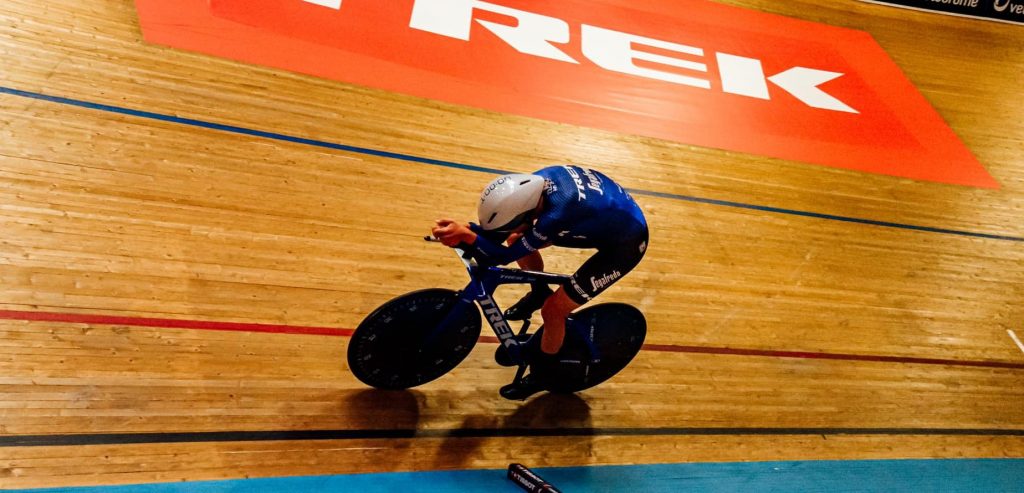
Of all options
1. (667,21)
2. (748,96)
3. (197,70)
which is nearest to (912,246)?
(748,96)

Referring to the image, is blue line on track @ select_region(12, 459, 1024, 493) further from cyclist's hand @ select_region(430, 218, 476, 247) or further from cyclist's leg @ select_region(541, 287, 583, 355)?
cyclist's hand @ select_region(430, 218, 476, 247)

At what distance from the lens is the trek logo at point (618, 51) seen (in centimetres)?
658

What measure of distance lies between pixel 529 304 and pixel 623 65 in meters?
3.68

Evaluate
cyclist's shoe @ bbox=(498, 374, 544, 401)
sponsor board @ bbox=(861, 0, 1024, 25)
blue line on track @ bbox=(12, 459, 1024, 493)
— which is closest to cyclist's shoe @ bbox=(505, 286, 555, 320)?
cyclist's shoe @ bbox=(498, 374, 544, 401)

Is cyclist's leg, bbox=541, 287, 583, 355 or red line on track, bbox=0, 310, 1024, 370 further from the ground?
cyclist's leg, bbox=541, 287, 583, 355

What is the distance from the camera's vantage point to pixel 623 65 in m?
6.89

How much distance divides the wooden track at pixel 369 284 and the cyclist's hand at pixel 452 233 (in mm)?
960

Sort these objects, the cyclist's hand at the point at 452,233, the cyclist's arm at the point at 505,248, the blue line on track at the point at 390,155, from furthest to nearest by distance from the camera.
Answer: the blue line on track at the point at 390,155, the cyclist's arm at the point at 505,248, the cyclist's hand at the point at 452,233

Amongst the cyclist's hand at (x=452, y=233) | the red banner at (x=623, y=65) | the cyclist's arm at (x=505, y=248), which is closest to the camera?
the cyclist's hand at (x=452, y=233)

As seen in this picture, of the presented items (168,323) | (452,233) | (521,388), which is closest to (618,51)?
(521,388)

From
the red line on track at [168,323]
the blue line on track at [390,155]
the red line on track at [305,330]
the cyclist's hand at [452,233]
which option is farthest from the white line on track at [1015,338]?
the red line on track at [168,323]

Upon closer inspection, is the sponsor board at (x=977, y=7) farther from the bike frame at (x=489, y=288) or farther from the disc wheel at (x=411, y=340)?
the disc wheel at (x=411, y=340)

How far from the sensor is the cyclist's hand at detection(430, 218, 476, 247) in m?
2.94

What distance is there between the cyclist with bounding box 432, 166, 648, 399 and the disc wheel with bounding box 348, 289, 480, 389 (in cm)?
34
